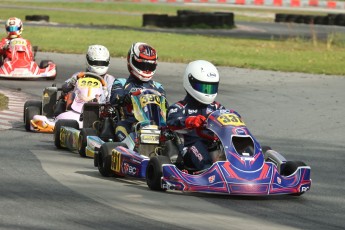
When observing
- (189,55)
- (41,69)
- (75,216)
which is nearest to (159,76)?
(41,69)

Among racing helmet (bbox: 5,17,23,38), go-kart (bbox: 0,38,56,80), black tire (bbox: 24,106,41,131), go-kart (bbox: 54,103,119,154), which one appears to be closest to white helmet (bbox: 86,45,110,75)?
black tire (bbox: 24,106,41,131)

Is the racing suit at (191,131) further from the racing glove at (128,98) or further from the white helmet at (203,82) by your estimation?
the racing glove at (128,98)

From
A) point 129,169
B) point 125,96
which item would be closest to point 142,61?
point 125,96

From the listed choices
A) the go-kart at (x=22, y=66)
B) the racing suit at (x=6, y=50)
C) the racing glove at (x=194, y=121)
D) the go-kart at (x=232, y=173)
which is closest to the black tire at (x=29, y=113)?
the racing glove at (x=194, y=121)

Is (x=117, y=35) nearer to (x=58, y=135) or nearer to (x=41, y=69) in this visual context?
(x=41, y=69)

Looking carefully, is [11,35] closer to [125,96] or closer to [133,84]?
[133,84]

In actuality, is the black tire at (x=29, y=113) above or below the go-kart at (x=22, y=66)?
above

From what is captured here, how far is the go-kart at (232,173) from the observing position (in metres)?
7.83

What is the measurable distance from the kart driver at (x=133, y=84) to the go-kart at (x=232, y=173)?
5.79 ft

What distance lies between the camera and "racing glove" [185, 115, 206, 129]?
8289 millimetres

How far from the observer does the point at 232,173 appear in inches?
309

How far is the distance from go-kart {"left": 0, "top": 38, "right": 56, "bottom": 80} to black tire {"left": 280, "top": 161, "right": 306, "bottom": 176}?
9.81 metres

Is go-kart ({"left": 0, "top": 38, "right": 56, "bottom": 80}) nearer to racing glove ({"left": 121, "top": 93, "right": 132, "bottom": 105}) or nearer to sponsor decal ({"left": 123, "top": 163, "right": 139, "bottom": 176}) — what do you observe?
racing glove ({"left": 121, "top": 93, "right": 132, "bottom": 105})

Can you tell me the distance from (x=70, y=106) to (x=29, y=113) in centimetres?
48
